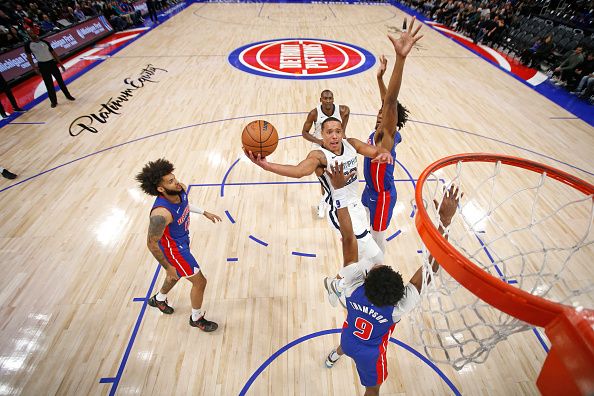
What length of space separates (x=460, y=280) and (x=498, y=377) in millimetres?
1972

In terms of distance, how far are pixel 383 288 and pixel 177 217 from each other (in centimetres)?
185

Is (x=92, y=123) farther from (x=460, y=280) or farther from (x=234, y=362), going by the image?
(x=460, y=280)

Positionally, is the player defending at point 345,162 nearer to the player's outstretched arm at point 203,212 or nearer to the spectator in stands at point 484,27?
the player's outstretched arm at point 203,212

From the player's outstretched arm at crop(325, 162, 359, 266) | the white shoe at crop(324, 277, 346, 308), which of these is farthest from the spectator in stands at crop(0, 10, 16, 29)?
the white shoe at crop(324, 277, 346, 308)

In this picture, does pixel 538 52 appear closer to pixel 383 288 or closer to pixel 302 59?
pixel 302 59

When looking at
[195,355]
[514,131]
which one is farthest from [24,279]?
[514,131]

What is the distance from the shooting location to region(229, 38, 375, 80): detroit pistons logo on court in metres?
9.91

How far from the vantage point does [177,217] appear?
9.21 ft

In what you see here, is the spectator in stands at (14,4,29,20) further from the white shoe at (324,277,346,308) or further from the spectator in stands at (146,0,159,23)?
the white shoe at (324,277,346,308)

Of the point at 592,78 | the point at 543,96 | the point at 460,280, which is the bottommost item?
the point at 543,96

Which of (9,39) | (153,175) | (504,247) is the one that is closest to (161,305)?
(153,175)

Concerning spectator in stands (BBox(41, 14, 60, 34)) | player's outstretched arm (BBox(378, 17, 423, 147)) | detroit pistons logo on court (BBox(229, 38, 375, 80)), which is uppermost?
player's outstretched arm (BBox(378, 17, 423, 147))

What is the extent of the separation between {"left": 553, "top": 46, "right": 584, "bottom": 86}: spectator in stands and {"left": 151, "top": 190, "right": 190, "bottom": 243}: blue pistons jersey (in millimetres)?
11296

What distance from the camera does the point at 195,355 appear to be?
307cm
